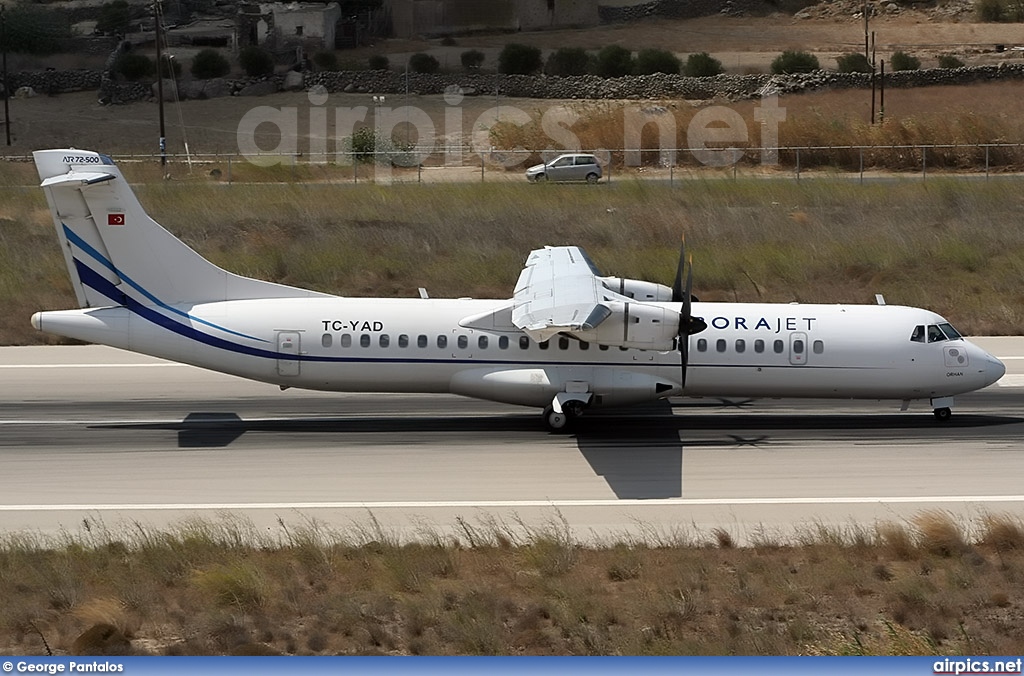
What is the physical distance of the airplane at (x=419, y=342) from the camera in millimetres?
26781

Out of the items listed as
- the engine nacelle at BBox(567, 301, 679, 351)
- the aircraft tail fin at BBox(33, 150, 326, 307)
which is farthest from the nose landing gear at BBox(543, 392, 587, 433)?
the aircraft tail fin at BBox(33, 150, 326, 307)

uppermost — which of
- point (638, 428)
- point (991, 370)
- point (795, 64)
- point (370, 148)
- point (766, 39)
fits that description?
point (766, 39)

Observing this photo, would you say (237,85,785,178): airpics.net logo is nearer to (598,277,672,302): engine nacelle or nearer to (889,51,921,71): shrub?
(889,51,921,71): shrub

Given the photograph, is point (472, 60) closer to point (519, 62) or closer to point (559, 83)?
point (519, 62)

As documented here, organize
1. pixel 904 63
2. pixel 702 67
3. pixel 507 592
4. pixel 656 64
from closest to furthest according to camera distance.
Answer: pixel 507 592 → pixel 904 63 → pixel 702 67 → pixel 656 64

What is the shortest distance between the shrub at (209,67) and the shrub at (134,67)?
3.19 meters

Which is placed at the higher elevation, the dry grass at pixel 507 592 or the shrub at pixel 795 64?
the shrub at pixel 795 64

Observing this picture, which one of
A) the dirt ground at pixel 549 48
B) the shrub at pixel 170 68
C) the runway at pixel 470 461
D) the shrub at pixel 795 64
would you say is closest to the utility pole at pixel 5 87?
the dirt ground at pixel 549 48

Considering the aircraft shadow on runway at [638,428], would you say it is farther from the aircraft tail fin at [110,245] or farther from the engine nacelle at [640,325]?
the aircraft tail fin at [110,245]

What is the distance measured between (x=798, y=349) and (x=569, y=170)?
39061 mm

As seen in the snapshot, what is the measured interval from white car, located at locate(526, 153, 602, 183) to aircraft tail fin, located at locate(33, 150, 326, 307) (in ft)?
128

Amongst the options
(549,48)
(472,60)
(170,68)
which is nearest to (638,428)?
(170,68)

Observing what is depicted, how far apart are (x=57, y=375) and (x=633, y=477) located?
53.5 feet

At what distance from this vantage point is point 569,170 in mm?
65000
